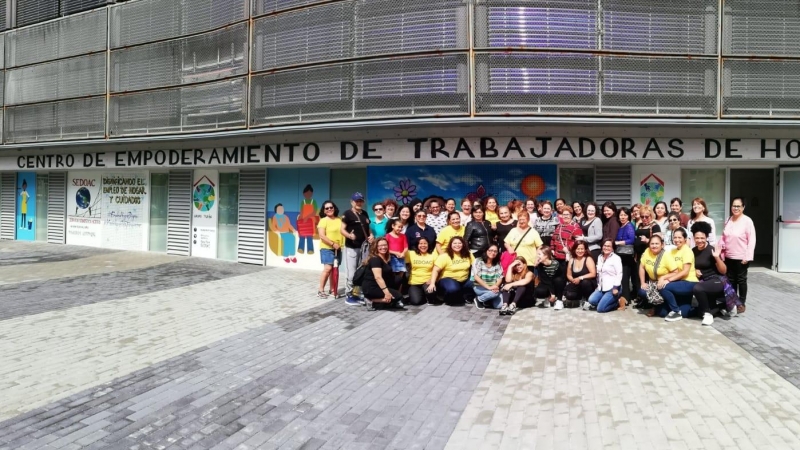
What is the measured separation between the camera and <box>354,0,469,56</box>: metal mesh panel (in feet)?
33.3

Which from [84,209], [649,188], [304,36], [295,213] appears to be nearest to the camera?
[304,36]

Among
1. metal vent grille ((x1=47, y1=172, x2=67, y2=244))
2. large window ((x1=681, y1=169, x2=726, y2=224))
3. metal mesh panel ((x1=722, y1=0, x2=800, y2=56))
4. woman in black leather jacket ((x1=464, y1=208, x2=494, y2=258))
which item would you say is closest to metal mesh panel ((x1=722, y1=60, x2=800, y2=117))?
metal mesh panel ((x1=722, y1=0, x2=800, y2=56))

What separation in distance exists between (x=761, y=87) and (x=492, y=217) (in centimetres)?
629

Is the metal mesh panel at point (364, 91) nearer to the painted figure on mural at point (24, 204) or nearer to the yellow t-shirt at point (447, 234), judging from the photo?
the yellow t-shirt at point (447, 234)

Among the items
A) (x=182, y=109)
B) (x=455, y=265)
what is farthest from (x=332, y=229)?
(x=182, y=109)

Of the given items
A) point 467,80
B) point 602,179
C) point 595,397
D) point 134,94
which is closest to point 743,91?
point 602,179

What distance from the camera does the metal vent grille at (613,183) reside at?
11.6m

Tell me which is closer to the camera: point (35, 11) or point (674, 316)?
point (674, 316)

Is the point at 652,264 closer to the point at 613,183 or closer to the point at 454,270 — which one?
the point at 454,270

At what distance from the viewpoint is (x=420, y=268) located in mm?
8641

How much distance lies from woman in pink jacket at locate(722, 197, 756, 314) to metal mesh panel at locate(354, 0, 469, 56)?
225 inches

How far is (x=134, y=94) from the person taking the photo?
47.7ft

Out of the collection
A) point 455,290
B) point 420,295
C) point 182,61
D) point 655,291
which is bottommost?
point 420,295

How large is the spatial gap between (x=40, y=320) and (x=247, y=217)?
22.8 feet
